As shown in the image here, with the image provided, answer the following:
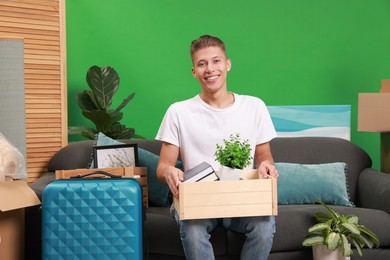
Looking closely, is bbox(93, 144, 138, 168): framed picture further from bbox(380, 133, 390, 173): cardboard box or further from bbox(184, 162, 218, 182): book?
bbox(380, 133, 390, 173): cardboard box

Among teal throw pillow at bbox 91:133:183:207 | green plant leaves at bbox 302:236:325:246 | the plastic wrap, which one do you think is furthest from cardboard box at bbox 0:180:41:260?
green plant leaves at bbox 302:236:325:246

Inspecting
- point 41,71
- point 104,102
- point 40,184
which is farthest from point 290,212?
point 41,71

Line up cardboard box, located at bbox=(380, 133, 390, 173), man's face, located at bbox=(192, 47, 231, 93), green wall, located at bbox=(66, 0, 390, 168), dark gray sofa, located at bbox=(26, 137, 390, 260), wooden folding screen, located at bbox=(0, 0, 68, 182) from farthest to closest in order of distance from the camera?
green wall, located at bbox=(66, 0, 390, 168), wooden folding screen, located at bbox=(0, 0, 68, 182), cardboard box, located at bbox=(380, 133, 390, 173), dark gray sofa, located at bbox=(26, 137, 390, 260), man's face, located at bbox=(192, 47, 231, 93)

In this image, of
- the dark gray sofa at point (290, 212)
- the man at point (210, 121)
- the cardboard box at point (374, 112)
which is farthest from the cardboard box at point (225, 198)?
the cardboard box at point (374, 112)

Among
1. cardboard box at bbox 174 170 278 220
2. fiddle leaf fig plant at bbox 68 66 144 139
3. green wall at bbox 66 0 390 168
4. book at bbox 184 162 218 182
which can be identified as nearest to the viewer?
cardboard box at bbox 174 170 278 220

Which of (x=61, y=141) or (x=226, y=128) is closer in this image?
(x=226, y=128)

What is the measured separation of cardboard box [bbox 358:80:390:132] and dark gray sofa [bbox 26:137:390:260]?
184mm

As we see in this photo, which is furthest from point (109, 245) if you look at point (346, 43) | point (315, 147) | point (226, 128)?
point (346, 43)

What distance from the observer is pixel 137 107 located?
4.47 meters

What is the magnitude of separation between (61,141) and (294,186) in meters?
1.47

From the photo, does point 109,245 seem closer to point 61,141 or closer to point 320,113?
point 61,141

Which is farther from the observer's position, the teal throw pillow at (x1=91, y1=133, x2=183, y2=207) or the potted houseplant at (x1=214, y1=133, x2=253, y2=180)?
the teal throw pillow at (x1=91, y1=133, x2=183, y2=207)

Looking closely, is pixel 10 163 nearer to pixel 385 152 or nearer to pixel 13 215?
pixel 13 215

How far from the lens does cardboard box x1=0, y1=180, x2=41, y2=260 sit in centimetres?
240
